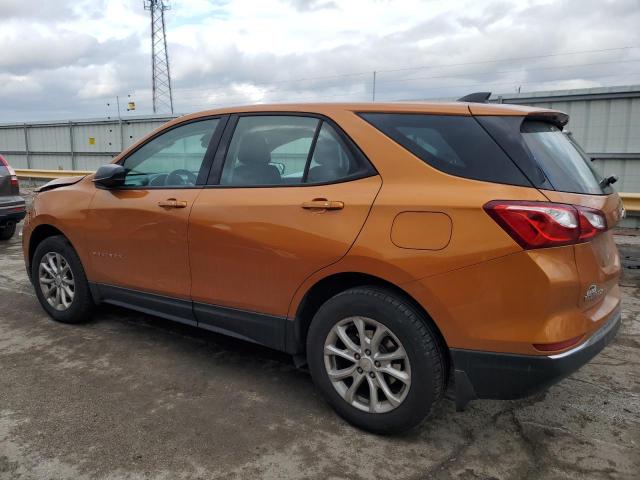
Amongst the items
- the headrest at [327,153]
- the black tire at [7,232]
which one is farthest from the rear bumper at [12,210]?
the headrest at [327,153]

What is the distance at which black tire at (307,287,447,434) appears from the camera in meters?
2.48

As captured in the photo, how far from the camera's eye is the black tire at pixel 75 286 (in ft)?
13.6

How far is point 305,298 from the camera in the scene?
2.89 m

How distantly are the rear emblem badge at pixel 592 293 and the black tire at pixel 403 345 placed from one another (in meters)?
0.67

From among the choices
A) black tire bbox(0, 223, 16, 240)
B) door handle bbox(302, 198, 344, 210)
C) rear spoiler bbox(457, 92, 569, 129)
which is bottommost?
black tire bbox(0, 223, 16, 240)

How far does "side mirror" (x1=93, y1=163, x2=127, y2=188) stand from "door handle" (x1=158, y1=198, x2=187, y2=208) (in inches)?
18.6

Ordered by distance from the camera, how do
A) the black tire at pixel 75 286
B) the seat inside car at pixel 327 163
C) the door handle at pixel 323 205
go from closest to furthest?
the door handle at pixel 323 205 → the seat inside car at pixel 327 163 → the black tire at pixel 75 286

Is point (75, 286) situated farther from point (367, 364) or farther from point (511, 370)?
point (511, 370)

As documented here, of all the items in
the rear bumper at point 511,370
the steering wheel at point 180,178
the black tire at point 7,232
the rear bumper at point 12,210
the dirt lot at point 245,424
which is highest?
the steering wheel at point 180,178

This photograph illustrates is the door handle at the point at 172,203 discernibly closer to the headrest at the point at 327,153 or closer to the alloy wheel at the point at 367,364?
the headrest at the point at 327,153

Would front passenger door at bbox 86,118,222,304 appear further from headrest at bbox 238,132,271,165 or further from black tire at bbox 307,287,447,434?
black tire at bbox 307,287,447,434

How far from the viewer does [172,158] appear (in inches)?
141

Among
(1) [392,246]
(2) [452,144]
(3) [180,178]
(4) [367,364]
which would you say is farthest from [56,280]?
(2) [452,144]

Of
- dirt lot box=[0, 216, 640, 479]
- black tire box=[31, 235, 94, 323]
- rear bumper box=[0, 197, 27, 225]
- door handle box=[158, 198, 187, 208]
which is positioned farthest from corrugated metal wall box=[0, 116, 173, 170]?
dirt lot box=[0, 216, 640, 479]
